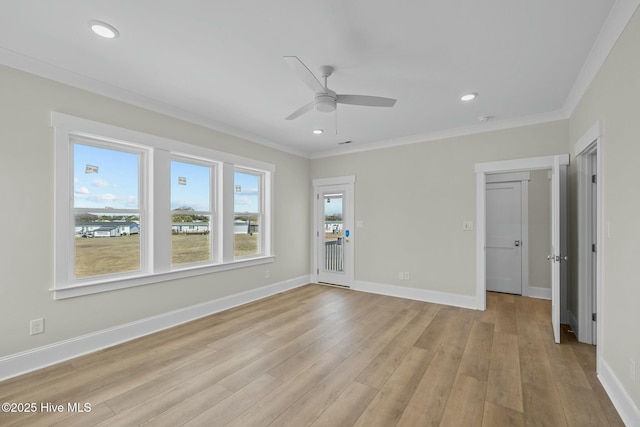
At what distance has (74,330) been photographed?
2781 millimetres

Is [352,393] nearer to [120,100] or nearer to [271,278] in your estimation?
[271,278]

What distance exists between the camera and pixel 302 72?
2.09 m

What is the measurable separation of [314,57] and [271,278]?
3.73m

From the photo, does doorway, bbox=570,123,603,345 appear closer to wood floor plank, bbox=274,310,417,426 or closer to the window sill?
wood floor plank, bbox=274,310,417,426

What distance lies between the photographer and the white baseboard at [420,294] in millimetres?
4293

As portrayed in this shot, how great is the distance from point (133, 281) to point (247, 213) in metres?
1.97

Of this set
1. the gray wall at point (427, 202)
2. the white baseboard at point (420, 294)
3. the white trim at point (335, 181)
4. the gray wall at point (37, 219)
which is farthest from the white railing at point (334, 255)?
the gray wall at point (37, 219)

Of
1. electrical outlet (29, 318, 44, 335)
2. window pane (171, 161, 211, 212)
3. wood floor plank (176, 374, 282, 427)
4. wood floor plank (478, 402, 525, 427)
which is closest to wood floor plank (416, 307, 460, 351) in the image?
wood floor plank (478, 402, 525, 427)

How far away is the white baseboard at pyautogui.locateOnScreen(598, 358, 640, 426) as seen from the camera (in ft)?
5.85

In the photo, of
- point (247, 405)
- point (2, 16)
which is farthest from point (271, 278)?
point (2, 16)

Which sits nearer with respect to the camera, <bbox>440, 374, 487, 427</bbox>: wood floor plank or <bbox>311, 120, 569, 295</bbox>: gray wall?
<bbox>440, 374, 487, 427</bbox>: wood floor plank

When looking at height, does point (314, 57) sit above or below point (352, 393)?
above

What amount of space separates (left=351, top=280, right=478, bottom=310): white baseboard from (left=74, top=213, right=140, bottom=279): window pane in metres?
3.65

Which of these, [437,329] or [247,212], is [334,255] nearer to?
[247,212]
